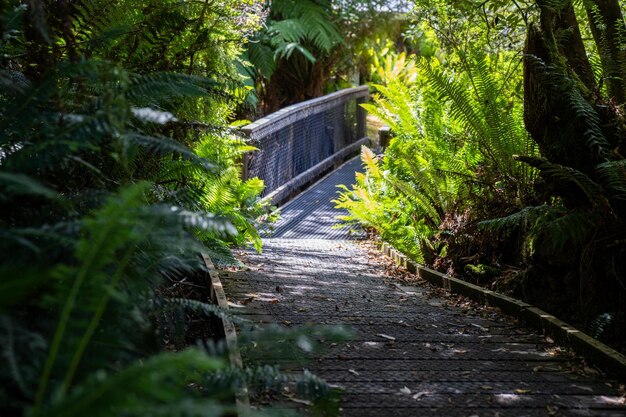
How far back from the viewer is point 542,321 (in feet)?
15.8

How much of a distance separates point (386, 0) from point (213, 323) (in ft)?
37.0

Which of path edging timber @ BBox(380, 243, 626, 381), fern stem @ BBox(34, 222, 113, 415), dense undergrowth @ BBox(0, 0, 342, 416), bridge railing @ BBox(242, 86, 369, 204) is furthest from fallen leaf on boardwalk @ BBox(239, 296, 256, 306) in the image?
fern stem @ BBox(34, 222, 113, 415)

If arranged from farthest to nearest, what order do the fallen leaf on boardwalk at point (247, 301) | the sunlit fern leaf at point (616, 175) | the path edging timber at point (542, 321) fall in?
the fallen leaf on boardwalk at point (247, 301) < the sunlit fern leaf at point (616, 175) < the path edging timber at point (542, 321)

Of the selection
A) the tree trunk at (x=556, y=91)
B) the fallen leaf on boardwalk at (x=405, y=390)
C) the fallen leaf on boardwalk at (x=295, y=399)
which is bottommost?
the fallen leaf on boardwalk at (x=405, y=390)

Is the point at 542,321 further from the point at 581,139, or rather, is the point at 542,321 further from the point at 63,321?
the point at 63,321

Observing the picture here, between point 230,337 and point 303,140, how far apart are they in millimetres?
8297

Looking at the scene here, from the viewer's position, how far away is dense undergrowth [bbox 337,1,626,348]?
478 centimetres

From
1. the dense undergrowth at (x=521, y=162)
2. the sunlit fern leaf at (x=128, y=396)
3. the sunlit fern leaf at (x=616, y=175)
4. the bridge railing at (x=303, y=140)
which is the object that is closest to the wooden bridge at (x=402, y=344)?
the dense undergrowth at (x=521, y=162)

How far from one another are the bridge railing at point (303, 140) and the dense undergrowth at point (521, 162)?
1391 millimetres

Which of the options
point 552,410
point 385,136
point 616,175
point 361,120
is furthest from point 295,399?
point 361,120

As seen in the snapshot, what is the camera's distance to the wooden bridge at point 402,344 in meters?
3.47

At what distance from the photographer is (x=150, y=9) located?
5477mm

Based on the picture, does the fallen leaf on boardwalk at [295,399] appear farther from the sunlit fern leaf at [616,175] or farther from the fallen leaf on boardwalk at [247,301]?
the sunlit fern leaf at [616,175]

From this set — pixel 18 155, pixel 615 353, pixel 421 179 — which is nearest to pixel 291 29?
pixel 421 179
